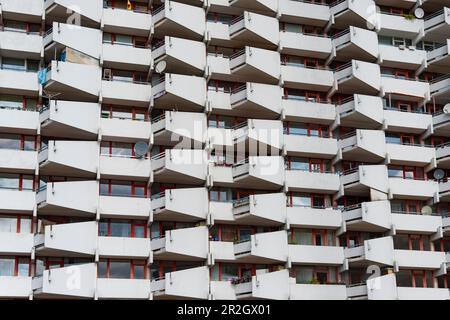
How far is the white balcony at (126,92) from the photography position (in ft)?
170

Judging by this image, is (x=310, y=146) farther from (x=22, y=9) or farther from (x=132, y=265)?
(x=22, y=9)

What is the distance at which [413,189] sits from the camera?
5522 centimetres

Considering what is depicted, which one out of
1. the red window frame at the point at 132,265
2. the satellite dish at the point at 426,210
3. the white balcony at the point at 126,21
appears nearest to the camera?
the red window frame at the point at 132,265

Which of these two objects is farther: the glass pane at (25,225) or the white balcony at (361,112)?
the white balcony at (361,112)

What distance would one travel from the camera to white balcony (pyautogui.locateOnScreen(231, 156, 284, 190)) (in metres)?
51.5

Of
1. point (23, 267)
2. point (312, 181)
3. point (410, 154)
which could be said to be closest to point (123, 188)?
point (23, 267)

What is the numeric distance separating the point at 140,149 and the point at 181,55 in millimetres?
7158

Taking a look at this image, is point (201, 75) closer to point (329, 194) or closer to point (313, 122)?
point (313, 122)

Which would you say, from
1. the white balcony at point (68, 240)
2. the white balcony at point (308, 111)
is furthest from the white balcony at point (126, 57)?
the white balcony at point (68, 240)

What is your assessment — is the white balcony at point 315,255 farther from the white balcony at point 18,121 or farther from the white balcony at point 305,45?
the white balcony at point 18,121

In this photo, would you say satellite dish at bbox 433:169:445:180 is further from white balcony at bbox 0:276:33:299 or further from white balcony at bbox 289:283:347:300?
white balcony at bbox 0:276:33:299

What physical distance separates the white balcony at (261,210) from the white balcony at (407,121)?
34.3 feet

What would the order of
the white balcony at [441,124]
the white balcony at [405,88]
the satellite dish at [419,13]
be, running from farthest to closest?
the satellite dish at [419,13]
the white balcony at [405,88]
the white balcony at [441,124]

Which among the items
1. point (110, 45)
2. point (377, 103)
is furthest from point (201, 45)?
point (377, 103)
